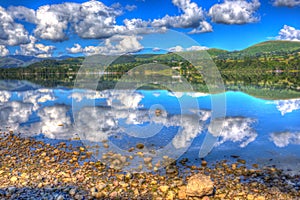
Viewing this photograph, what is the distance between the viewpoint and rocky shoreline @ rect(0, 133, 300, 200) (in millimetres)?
9148

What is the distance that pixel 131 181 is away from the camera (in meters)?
10.3

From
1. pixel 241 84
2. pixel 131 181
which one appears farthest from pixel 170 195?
pixel 241 84

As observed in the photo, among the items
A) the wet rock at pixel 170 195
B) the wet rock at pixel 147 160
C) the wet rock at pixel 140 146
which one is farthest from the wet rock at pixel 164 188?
the wet rock at pixel 140 146

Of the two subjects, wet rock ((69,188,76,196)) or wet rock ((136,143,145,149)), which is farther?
wet rock ((136,143,145,149))

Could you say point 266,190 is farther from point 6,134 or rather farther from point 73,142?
point 6,134

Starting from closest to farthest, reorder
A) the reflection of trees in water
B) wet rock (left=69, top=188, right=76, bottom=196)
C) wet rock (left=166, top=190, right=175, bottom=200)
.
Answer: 1. wet rock (left=166, top=190, right=175, bottom=200)
2. wet rock (left=69, top=188, right=76, bottom=196)
3. the reflection of trees in water

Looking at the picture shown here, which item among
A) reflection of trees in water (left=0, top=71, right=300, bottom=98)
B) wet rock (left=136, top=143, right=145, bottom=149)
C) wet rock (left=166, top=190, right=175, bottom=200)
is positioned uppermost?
reflection of trees in water (left=0, top=71, right=300, bottom=98)

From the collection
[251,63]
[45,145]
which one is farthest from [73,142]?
[251,63]

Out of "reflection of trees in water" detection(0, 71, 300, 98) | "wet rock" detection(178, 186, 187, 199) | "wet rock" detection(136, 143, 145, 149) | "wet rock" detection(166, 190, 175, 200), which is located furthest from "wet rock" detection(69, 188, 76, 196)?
"reflection of trees in water" detection(0, 71, 300, 98)

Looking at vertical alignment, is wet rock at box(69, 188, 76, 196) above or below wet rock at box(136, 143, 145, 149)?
below

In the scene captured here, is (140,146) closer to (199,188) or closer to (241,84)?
(199,188)

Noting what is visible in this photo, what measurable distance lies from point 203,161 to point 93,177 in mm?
4900

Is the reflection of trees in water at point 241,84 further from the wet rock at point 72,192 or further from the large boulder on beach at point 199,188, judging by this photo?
the wet rock at point 72,192

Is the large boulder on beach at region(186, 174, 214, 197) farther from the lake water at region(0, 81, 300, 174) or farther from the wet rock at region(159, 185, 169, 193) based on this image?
the lake water at region(0, 81, 300, 174)
